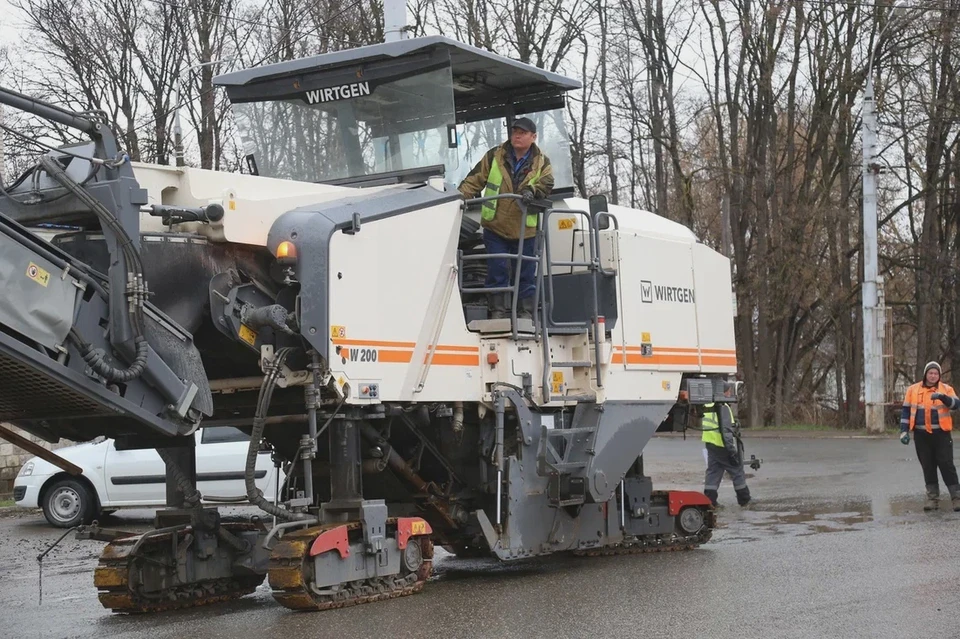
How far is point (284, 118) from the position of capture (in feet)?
33.5

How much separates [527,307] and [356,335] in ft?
6.60

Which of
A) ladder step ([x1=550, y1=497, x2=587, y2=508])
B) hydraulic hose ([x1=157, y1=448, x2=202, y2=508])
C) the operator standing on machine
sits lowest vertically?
ladder step ([x1=550, y1=497, x2=587, y2=508])

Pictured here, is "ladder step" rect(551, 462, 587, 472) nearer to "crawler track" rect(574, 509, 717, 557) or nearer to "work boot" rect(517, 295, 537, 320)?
"work boot" rect(517, 295, 537, 320)

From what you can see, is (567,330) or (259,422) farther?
(567,330)

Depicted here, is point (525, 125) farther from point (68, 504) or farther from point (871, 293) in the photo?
point (871, 293)

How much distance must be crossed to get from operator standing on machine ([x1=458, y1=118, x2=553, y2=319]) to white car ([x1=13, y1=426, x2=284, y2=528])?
6565mm

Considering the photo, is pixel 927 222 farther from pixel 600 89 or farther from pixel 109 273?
pixel 109 273

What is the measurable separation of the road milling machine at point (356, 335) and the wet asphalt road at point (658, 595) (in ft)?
1.03

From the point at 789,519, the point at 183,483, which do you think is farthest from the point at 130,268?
the point at 789,519

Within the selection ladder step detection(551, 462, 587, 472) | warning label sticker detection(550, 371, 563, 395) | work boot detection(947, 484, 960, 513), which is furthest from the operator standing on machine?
work boot detection(947, 484, 960, 513)

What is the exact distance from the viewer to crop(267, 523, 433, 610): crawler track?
789 cm

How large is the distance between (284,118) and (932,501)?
324 inches

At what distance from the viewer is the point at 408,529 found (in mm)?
8742

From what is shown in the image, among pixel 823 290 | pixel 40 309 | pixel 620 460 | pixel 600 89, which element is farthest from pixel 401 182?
pixel 600 89
